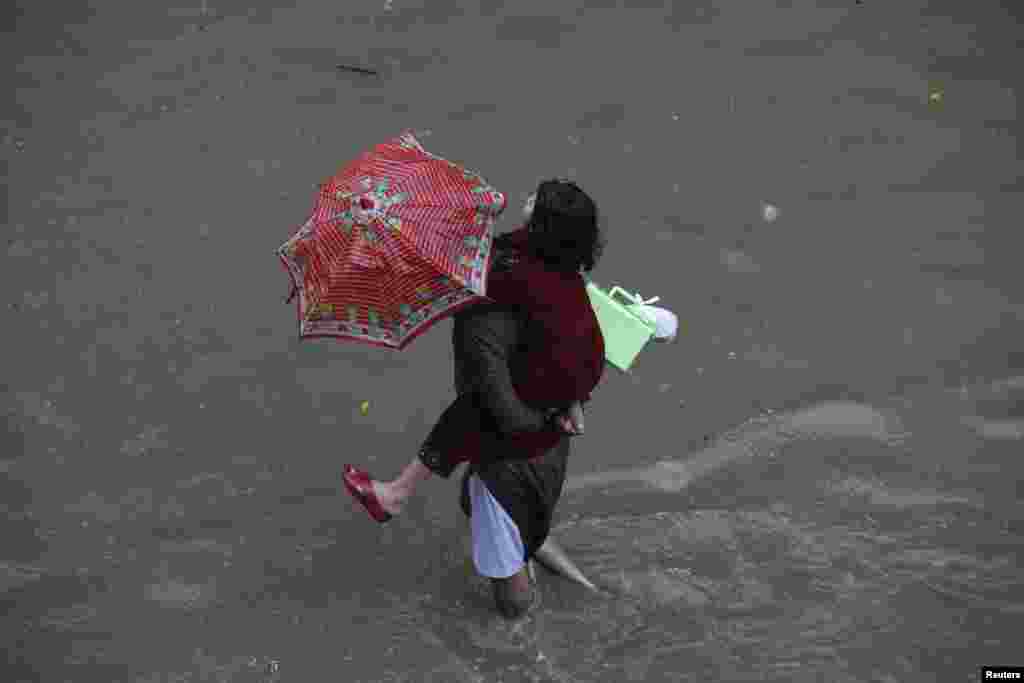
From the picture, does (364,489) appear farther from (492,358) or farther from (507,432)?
(492,358)

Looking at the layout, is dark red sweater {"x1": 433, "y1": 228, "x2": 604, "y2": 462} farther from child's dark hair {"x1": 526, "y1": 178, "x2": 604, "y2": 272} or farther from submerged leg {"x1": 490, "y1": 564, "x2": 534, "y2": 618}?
submerged leg {"x1": 490, "y1": 564, "x2": 534, "y2": 618}

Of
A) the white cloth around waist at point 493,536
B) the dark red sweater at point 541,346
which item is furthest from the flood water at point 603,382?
the dark red sweater at point 541,346

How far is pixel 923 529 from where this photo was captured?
4.19 m

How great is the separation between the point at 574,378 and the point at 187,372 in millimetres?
2149

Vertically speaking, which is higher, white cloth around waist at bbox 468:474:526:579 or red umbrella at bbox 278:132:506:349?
red umbrella at bbox 278:132:506:349

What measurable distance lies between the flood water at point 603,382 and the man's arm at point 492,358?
3.74 feet

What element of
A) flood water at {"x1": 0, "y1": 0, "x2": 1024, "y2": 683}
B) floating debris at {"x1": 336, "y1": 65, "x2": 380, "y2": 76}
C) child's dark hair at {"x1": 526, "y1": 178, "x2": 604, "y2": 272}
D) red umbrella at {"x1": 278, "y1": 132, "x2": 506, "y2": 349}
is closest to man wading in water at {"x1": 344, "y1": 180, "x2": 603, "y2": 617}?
child's dark hair at {"x1": 526, "y1": 178, "x2": 604, "y2": 272}

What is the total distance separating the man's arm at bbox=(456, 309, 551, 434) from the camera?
2.93 meters

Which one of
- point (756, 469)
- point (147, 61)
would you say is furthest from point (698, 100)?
point (147, 61)

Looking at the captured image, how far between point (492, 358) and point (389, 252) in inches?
15.7

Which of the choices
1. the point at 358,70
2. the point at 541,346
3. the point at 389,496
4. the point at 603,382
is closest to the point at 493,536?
the point at 389,496

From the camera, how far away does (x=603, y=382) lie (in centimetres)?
468

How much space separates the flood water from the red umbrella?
1420mm

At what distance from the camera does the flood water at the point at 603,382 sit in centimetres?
385
